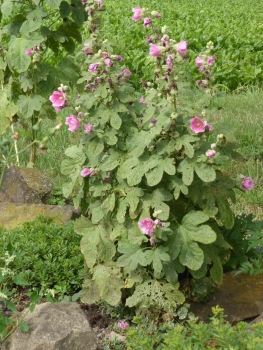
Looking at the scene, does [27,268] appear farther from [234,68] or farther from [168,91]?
[234,68]

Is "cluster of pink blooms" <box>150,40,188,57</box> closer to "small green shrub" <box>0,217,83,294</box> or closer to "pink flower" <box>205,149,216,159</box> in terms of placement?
"pink flower" <box>205,149,216,159</box>

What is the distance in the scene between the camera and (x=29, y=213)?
4570 mm

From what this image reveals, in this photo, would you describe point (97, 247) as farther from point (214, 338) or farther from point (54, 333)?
point (214, 338)

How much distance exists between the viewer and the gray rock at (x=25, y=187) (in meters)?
5.00


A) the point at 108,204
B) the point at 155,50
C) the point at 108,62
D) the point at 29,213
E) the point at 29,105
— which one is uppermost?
the point at 155,50

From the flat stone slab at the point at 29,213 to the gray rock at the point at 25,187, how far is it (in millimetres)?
350

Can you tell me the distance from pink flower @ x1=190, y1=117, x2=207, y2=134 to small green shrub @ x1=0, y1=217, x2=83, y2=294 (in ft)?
3.94

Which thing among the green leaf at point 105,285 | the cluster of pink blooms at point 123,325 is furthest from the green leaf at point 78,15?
the cluster of pink blooms at point 123,325

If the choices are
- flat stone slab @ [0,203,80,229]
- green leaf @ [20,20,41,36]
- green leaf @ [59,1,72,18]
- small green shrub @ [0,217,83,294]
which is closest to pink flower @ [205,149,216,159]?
small green shrub @ [0,217,83,294]

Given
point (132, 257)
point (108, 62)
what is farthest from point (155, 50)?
point (132, 257)

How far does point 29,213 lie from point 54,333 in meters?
1.56

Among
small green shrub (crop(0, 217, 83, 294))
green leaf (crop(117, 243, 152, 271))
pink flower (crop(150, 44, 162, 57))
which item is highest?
pink flower (crop(150, 44, 162, 57))

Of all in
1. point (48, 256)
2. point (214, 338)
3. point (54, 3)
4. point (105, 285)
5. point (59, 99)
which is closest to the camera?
point (214, 338)

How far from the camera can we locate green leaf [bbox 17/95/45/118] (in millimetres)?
4883
